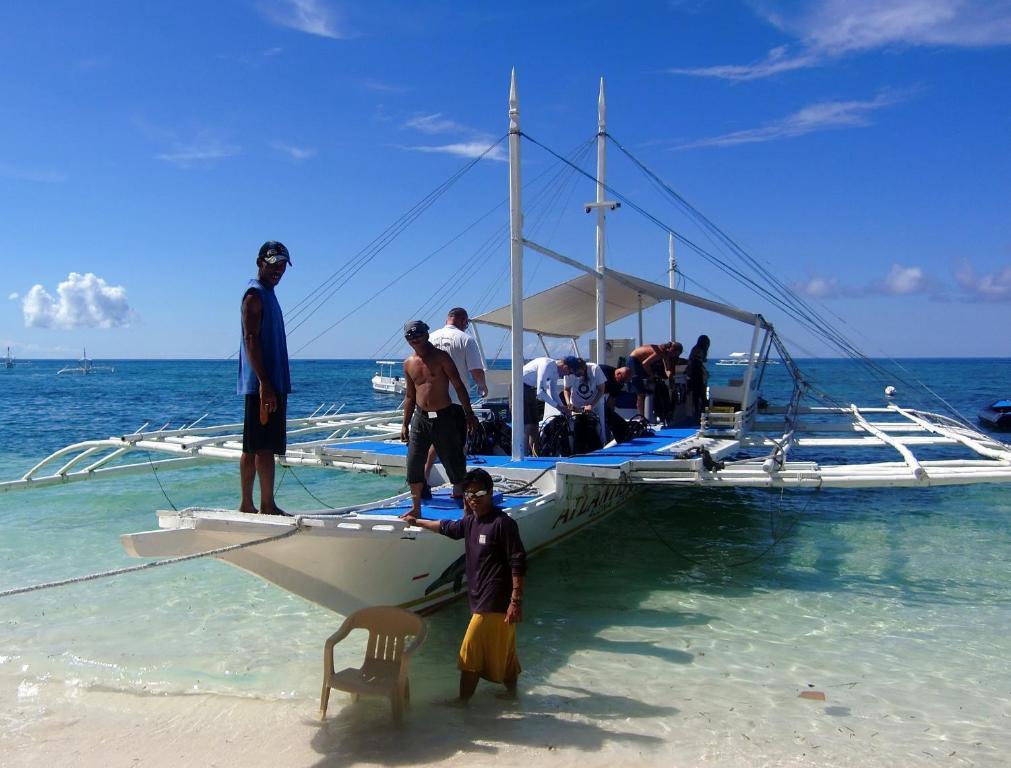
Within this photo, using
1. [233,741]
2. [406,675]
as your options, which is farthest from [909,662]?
[233,741]

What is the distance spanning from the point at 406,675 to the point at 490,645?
0.60 m

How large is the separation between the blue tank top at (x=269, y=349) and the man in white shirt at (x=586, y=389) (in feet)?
17.9

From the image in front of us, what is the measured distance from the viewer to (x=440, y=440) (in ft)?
23.3

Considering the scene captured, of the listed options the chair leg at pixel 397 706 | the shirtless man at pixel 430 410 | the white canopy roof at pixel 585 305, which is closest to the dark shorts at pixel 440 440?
the shirtless man at pixel 430 410

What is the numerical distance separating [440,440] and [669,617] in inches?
114

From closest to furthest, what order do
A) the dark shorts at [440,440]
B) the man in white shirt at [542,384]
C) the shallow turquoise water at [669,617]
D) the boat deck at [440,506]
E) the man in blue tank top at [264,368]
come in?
the man in blue tank top at [264,368], the shallow turquoise water at [669,617], the dark shorts at [440,440], the boat deck at [440,506], the man in white shirt at [542,384]

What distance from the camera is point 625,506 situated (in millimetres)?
13148

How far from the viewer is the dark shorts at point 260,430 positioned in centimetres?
570

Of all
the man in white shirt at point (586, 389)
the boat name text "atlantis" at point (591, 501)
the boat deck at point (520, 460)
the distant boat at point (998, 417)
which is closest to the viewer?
the boat deck at point (520, 460)

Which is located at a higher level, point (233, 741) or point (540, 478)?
point (540, 478)

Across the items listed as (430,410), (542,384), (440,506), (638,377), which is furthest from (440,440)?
(638,377)

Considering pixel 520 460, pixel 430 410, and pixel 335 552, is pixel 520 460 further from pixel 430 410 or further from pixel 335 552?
pixel 335 552

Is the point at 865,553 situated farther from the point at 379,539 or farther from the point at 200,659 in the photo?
the point at 200,659

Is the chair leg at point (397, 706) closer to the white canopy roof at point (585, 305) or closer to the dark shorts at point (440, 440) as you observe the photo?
the dark shorts at point (440, 440)
